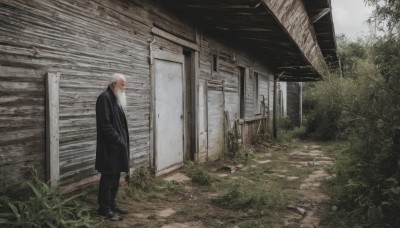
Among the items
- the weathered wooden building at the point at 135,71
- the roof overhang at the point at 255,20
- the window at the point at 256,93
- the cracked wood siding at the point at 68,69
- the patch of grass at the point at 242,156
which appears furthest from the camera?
the window at the point at 256,93

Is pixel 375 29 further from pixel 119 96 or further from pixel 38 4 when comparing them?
pixel 38 4

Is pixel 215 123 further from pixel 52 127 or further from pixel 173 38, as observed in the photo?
pixel 52 127

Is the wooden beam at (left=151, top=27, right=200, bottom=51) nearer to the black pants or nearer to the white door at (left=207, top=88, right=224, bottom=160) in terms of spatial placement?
the white door at (left=207, top=88, right=224, bottom=160)

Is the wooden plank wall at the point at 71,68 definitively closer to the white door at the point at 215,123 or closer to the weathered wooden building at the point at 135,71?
the weathered wooden building at the point at 135,71

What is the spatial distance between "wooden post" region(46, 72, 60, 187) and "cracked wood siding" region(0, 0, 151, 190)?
6 cm

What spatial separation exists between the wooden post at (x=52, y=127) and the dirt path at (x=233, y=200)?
2.70ft

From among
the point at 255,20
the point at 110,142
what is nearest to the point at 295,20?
the point at 255,20

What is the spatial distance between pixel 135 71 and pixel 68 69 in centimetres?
159

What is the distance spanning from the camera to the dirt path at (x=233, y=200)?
4.59m

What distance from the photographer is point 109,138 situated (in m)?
4.31

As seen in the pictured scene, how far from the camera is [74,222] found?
3.74 metres

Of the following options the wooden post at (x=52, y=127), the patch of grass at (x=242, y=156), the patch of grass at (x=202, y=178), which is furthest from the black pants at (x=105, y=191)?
the patch of grass at (x=242, y=156)

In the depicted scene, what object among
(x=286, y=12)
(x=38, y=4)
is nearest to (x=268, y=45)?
(x=286, y=12)

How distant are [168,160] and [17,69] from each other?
3.85 m
